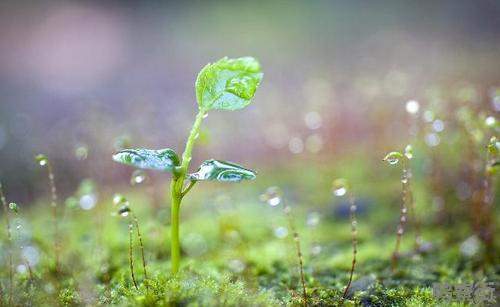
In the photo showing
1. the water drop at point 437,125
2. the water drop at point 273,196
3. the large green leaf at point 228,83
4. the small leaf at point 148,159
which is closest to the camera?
the small leaf at point 148,159

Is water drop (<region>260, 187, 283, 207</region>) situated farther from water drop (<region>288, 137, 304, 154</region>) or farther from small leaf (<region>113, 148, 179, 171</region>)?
water drop (<region>288, 137, 304, 154</region>)

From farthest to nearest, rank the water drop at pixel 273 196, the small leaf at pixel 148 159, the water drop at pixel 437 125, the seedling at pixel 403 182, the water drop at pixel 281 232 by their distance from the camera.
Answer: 1. the water drop at pixel 281 232
2. the water drop at pixel 437 125
3. the water drop at pixel 273 196
4. the seedling at pixel 403 182
5. the small leaf at pixel 148 159

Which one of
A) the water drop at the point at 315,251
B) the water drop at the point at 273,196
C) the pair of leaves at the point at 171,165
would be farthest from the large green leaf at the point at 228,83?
the water drop at the point at 315,251

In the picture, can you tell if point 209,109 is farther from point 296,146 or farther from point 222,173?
point 296,146

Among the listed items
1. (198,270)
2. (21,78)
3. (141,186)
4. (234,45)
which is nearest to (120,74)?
(21,78)

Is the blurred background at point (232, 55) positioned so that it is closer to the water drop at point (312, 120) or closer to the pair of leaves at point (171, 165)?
the water drop at point (312, 120)

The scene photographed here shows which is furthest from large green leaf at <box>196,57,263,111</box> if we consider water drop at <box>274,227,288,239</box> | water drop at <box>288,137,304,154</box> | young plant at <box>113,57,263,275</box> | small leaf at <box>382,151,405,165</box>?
water drop at <box>288,137,304,154</box>

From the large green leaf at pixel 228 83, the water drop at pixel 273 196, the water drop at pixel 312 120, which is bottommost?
the water drop at pixel 312 120
